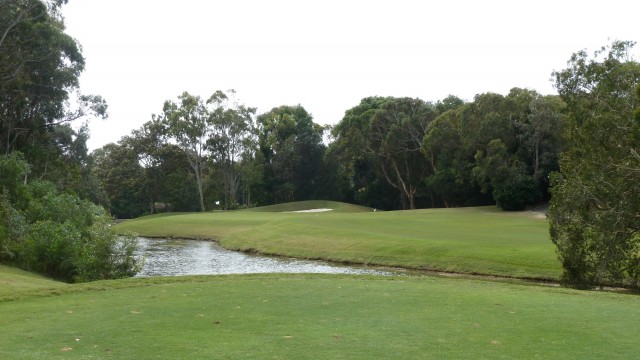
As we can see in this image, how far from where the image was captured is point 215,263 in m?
34.2

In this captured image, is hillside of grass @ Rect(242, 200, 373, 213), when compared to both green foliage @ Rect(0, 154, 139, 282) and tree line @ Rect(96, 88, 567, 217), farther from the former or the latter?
green foliage @ Rect(0, 154, 139, 282)

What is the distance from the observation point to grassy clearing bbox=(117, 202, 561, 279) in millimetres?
28266

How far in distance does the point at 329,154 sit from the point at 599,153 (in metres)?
67.5

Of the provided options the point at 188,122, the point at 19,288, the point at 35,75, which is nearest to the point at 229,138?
the point at 188,122

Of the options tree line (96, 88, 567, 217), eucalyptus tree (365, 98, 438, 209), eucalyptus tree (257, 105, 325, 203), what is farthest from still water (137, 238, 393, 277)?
eucalyptus tree (257, 105, 325, 203)

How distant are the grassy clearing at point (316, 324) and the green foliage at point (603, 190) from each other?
5139mm

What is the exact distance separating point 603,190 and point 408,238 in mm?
15744

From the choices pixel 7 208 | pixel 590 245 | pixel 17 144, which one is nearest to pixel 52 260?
pixel 7 208

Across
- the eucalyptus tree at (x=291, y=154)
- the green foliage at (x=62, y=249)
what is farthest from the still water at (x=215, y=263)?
the eucalyptus tree at (x=291, y=154)

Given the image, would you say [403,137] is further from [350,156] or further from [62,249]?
[62,249]

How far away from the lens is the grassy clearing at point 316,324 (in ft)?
29.4

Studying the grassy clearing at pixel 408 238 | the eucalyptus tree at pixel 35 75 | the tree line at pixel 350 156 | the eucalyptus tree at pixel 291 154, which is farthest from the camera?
the eucalyptus tree at pixel 291 154

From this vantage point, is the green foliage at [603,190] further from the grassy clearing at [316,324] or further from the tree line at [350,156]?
the tree line at [350,156]

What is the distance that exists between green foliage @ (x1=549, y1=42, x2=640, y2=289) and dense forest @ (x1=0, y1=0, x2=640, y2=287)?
0.05 meters
